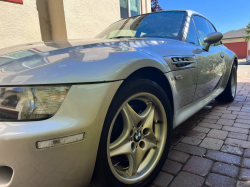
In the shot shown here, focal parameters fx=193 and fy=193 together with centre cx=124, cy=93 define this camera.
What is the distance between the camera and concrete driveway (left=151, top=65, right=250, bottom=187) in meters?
1.53

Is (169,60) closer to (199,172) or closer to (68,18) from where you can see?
(199,172)

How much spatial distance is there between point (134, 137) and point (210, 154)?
3.23ft

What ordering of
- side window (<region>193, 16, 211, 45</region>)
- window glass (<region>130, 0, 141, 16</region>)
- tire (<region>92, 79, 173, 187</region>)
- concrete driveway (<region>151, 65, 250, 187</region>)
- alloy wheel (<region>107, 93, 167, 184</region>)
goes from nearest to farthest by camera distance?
tire (<region>92, 79, 173, 187</region>), alloy wheel (<region>107, 93, 167, 184</region>), concrete driveway (<region>151, 65, 250, 187</region>), side window (<region>193, 16, 211, 45</region>), window glass (<region>130, 0, 141, 16</region>)

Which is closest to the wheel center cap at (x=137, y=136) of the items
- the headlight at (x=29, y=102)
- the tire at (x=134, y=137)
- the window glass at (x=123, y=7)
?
the tire at (x=134, y=137)

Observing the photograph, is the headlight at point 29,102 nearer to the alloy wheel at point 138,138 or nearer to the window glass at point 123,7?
the alloy wheel at point 138,138

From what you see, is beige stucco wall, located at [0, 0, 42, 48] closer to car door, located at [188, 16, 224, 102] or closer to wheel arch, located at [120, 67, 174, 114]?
car door, located at [188, 16, 224, 102]

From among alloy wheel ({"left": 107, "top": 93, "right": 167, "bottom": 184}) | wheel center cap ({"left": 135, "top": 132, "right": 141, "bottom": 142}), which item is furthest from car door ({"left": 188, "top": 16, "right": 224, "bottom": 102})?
wheel center cap ({"left": 135, "top": 132, "right": 141, "bottom": 142})

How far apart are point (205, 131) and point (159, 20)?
157 cm

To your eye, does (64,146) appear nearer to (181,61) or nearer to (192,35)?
(181,61)

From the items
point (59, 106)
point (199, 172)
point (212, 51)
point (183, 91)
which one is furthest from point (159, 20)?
point (59, 106)

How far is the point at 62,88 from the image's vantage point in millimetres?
968

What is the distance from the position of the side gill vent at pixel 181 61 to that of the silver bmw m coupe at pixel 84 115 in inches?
4.6

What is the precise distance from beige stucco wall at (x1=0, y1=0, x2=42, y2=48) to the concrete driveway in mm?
3721

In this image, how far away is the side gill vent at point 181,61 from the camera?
5.83 ft
